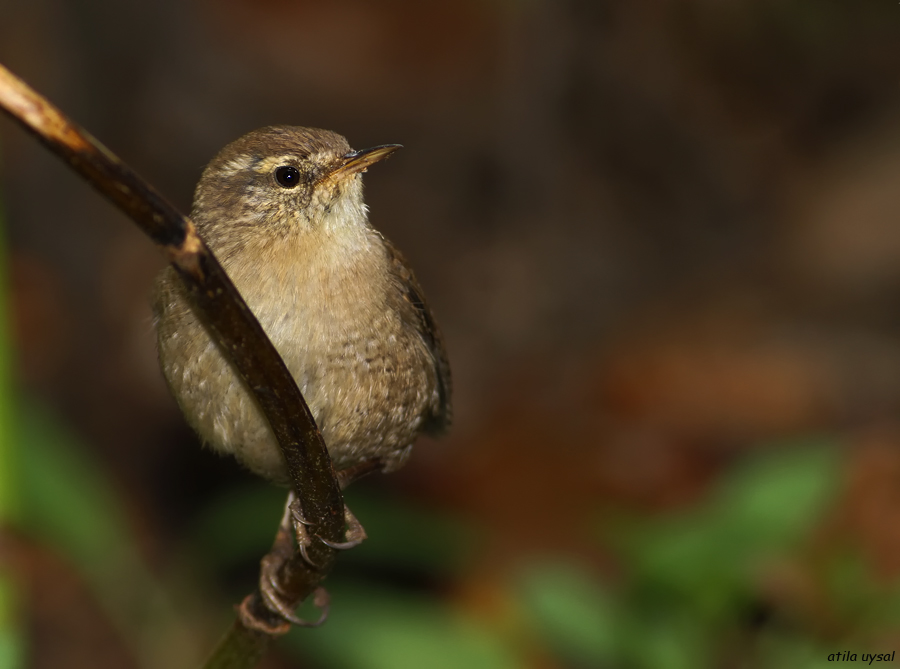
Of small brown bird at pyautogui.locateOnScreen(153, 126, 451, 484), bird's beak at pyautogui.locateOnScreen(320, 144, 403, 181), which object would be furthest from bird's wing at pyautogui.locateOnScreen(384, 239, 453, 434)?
bird's beak at pyautogui.locateOnScreen(320, 144, 403, 181)

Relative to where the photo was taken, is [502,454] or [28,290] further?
[28,290]

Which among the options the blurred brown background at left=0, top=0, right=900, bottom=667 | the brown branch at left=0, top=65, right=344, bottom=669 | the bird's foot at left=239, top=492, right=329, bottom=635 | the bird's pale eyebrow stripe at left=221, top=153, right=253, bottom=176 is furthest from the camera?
the blurred brown background at left=0, top=0, right=900, bottom=667

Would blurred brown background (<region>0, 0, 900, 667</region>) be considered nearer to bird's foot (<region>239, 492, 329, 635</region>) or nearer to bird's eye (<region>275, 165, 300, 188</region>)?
bird's foot (<region>239, 492, 329, 635</region>)

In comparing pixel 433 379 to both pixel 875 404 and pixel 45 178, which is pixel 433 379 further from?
pixel 45 178

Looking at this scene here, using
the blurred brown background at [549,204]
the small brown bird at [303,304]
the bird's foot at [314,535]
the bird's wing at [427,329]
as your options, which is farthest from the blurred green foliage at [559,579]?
the blurred brown background at [549,204]

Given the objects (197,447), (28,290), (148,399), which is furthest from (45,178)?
(197,447)

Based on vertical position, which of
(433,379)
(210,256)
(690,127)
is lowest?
(210,256)
